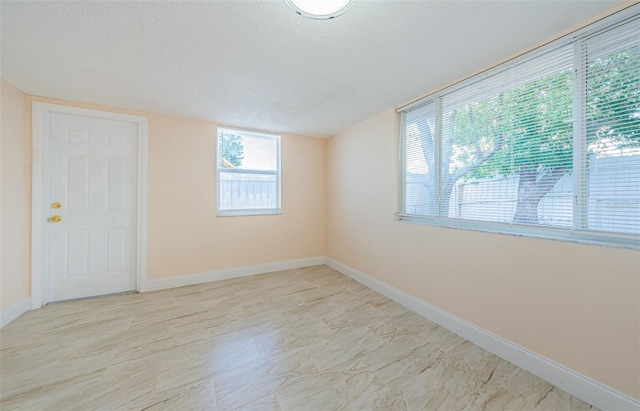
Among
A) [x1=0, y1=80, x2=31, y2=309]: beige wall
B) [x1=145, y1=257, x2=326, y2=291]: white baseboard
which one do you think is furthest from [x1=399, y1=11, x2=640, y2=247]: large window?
[x1=0, y1=80, x2=31, y2=309]: beige wall

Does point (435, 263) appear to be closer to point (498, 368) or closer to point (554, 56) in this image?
point (498, 368)

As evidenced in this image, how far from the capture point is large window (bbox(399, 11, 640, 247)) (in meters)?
1.39

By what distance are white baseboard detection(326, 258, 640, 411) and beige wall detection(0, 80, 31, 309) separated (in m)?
4.13

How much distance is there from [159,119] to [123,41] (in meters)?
1.64

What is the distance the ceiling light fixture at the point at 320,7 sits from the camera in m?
1.31

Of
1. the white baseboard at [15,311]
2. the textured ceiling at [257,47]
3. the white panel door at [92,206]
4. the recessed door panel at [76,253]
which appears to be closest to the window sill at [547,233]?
the textured ceiling at [257,47]

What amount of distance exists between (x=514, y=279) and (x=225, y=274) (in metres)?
3.46

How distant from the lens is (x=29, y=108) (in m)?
2.58

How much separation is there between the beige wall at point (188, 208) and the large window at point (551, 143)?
90.4 inches

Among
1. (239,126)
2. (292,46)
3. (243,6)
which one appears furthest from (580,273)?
(239,126)

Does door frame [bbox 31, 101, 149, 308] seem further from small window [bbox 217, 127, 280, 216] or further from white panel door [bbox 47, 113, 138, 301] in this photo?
small window [bbox 217, 127, 280, 216]

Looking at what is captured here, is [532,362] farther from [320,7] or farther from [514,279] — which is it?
[320,7]

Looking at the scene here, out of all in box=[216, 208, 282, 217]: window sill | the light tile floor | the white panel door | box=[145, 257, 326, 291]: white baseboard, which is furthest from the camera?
box=[216, 208, 282, 217]: window sill

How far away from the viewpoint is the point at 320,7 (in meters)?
1.34
